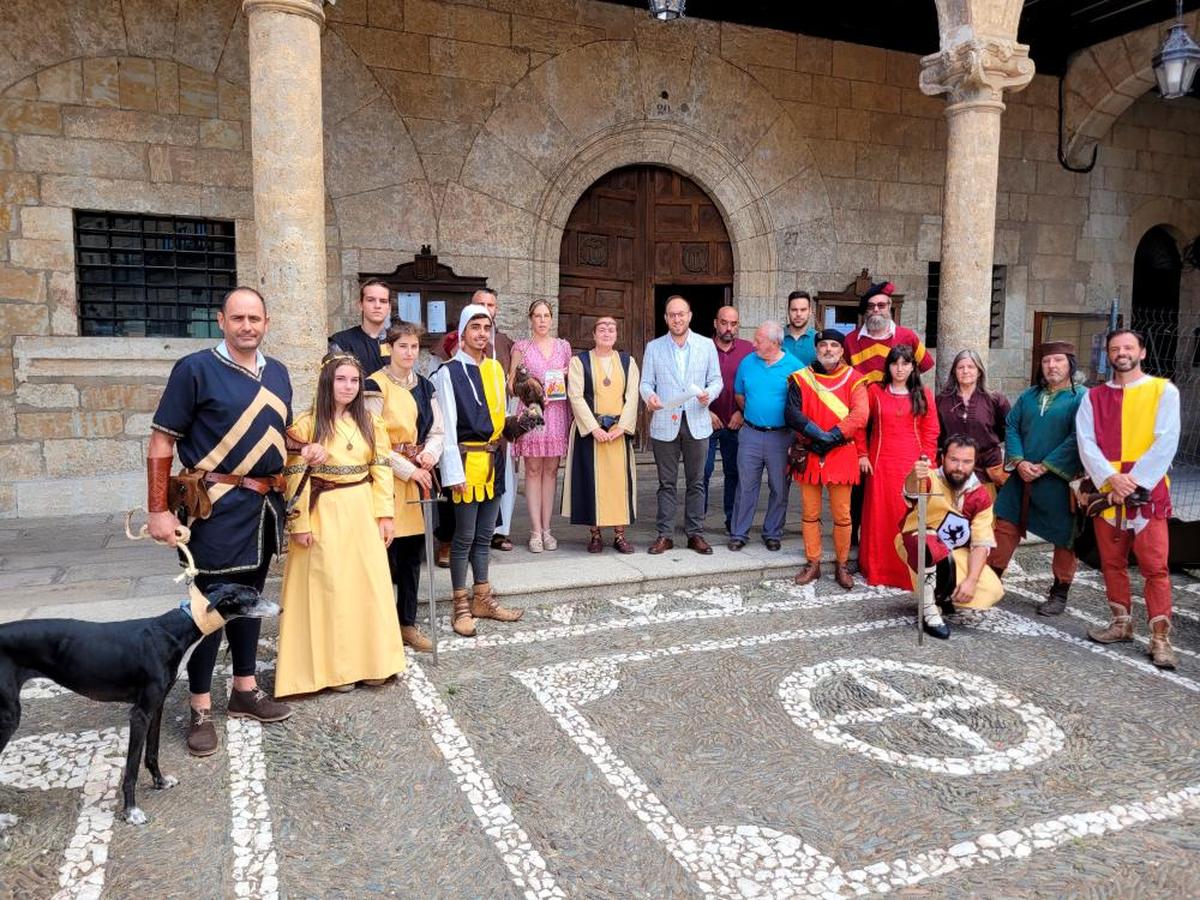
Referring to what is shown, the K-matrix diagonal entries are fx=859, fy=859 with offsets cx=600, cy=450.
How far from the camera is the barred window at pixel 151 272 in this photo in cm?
717

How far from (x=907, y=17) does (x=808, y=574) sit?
720 centimetres

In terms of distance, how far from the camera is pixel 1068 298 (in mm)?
10938

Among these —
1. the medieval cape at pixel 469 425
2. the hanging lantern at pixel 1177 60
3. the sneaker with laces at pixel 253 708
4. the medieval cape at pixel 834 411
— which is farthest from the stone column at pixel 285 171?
the hanging lantern at pixel 1177 60

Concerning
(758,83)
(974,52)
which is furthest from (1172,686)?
(758,83)

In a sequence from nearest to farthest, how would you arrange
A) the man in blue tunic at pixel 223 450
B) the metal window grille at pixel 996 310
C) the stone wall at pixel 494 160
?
the man in blue tunic at pixel 223 450 → the stone wall at pixel 494 160 → the metal window grille at pixel 996 310

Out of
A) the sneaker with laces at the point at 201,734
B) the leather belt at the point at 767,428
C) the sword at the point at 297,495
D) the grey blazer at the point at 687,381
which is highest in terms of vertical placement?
the grey blazer at the point at 687,381

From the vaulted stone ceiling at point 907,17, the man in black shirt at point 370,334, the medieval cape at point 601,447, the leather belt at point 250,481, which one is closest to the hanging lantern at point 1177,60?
the vaulted stone ceiling at point 907,17

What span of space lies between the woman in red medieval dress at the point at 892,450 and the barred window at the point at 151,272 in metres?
5.57

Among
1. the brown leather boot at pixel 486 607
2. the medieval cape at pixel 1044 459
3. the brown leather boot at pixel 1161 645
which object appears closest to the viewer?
the brown leather boot at pixel 1161 645

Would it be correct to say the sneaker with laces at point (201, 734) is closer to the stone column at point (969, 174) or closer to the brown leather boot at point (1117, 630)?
the brown leather boot at point (1117, 630)

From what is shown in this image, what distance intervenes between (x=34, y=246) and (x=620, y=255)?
532 cm

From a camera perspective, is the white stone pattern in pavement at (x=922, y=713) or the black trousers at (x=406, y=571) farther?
the black trousers at (x=406, y=571)

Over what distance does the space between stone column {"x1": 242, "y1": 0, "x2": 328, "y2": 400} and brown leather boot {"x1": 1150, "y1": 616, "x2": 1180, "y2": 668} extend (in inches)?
187

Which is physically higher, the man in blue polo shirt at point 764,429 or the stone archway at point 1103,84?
the stone archway at point 1103,84
